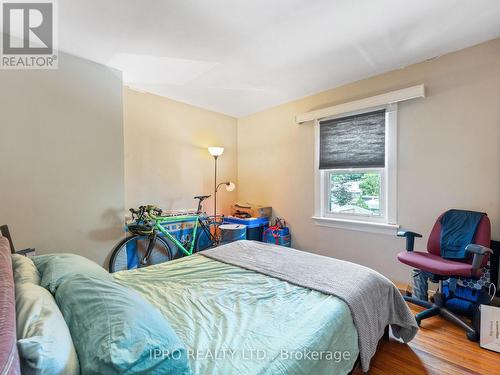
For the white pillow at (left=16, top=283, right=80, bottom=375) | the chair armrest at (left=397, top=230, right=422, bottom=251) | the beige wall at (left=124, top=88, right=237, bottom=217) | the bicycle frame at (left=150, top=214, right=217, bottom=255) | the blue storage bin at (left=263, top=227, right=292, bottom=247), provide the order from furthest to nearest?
1. the blue storage bin at (left=263, top=227, right=292, bottom=247)
2. the beige wall at (left=124, top=88, right=237, bottom=217)
3. the bicycle frame at (left=150, top=214, right=217, bottom=255)
4. the chair armrest at (left=397, top=230, right=422, bottom=251)
5. the white pillow at (left=16, top=283, right=80, bottom=375)

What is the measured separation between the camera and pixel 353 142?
9.57 ft

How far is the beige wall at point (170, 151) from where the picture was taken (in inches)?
119

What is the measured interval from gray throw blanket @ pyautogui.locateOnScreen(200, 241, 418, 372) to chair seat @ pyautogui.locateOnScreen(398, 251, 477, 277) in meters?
0.52

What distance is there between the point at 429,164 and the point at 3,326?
10.1 ft

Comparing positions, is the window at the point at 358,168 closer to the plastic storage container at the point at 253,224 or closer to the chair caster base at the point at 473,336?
the plastic storage container at the point at 253,224

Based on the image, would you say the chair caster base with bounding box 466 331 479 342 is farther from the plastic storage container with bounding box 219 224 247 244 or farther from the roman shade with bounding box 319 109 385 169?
the plastic storage container with bounding box 219 224 247 244

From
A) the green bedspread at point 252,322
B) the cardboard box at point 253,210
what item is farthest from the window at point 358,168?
the green bedspread at point 252,322

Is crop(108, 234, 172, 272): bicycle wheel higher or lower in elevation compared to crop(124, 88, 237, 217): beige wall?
lower

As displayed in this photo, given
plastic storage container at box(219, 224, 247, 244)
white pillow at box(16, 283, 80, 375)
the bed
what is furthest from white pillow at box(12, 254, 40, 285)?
plastic storage container at box(219, 224, 247, 244)

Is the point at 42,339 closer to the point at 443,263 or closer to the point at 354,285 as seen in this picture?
the point at 354,285

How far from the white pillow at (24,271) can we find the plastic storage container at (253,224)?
8.04 ft

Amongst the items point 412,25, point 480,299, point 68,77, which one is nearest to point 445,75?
point 412,25

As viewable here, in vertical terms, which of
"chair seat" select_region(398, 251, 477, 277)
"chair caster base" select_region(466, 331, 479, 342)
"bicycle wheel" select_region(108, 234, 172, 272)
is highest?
"chair seat" select_region(398, 251, 477, 277)

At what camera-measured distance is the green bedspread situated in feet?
2.95
